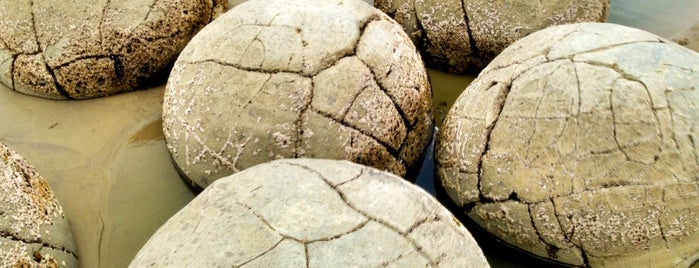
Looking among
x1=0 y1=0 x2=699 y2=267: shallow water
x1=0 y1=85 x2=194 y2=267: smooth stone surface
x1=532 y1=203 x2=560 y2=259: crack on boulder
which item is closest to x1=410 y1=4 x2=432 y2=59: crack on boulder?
x1=0 y1=0 x2=699 y2=267: shallow water

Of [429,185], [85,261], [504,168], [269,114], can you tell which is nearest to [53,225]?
[85,261]

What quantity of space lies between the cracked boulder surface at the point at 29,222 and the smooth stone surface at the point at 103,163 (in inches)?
6.7

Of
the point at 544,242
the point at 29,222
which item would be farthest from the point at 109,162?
the point at 544,242

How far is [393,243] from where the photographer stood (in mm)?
2145

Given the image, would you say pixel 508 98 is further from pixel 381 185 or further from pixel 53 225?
pixel 53 225

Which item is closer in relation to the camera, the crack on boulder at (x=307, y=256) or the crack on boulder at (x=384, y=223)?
the crack on boulder at (x=307, y=256)

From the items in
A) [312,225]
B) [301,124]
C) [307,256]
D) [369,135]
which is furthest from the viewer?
[369,135]

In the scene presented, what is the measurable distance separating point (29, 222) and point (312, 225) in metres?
1.54

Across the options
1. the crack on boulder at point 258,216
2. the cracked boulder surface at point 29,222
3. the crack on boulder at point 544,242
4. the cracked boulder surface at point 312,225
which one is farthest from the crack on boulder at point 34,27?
the crack on boulder at point 544,242

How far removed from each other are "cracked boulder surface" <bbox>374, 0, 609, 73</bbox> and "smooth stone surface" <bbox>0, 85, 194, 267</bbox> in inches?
69.8

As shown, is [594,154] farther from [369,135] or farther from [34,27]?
[34,27]

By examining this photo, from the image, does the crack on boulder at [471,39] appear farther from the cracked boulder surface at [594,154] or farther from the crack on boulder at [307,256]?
the crack on boulder at [307,256]

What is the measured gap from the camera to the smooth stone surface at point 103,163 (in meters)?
3.32

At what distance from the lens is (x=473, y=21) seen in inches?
Result: 157
